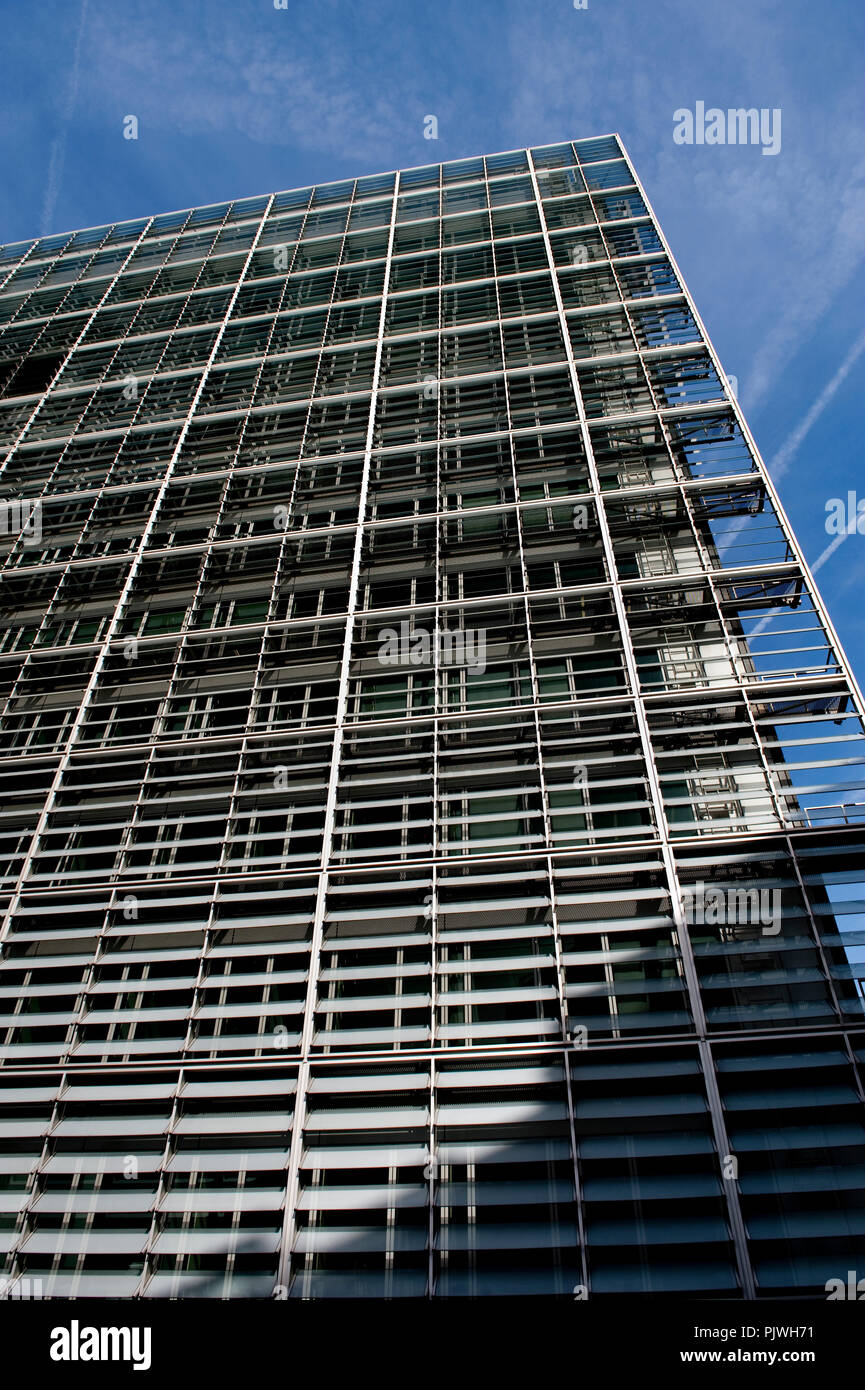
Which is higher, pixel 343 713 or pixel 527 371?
pixel 527 371

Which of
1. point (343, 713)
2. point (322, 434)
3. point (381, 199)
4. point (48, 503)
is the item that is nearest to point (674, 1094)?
point (343, 713)

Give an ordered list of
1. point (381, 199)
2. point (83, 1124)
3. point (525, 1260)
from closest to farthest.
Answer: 1. point (525, 1260)
2. point (83, 1124)
3. point (381, 199)

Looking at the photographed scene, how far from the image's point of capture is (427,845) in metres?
8.33

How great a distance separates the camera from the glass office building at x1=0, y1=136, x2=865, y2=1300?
20.2 feet

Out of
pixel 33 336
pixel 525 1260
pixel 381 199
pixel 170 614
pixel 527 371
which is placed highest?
pixel 381 199

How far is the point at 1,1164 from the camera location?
6914 mm

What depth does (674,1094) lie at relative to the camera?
256 inches

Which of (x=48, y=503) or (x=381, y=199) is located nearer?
(x=48, y=503)

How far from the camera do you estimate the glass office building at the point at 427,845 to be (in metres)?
6.15

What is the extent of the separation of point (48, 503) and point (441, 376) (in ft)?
23.1
